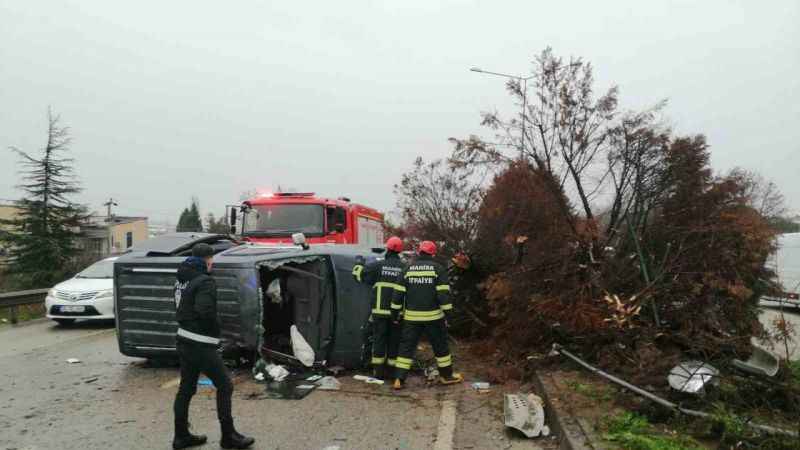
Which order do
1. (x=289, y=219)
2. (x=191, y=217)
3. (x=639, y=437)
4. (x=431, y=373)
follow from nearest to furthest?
(x=639, y=437)
(x=431, y=373)
(x=289, y=219)
(x=191, y=217)

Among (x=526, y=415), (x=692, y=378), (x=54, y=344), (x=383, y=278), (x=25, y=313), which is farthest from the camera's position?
(x=25, y=313)

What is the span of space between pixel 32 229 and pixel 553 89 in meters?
17.3

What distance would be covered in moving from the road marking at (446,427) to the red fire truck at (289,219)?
5.72m

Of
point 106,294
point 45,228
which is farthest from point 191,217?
point 106,294

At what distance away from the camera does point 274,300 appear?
21.7ft

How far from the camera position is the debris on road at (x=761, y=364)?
4375mm

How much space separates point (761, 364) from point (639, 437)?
1.69 metres

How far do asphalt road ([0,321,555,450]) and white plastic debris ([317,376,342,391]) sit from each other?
0.12 meters

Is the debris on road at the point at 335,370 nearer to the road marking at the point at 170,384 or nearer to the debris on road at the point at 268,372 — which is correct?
the debris on road at the point at 268,372

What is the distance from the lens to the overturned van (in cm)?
635

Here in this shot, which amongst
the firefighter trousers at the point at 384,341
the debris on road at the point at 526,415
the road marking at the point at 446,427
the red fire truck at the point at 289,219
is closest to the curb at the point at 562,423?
the debris on road at the point at 526,415

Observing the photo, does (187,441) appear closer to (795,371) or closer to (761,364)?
(761,364)

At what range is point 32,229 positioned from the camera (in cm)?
1739

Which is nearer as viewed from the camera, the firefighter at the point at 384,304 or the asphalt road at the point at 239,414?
the asphalt road at the point at 239,414
